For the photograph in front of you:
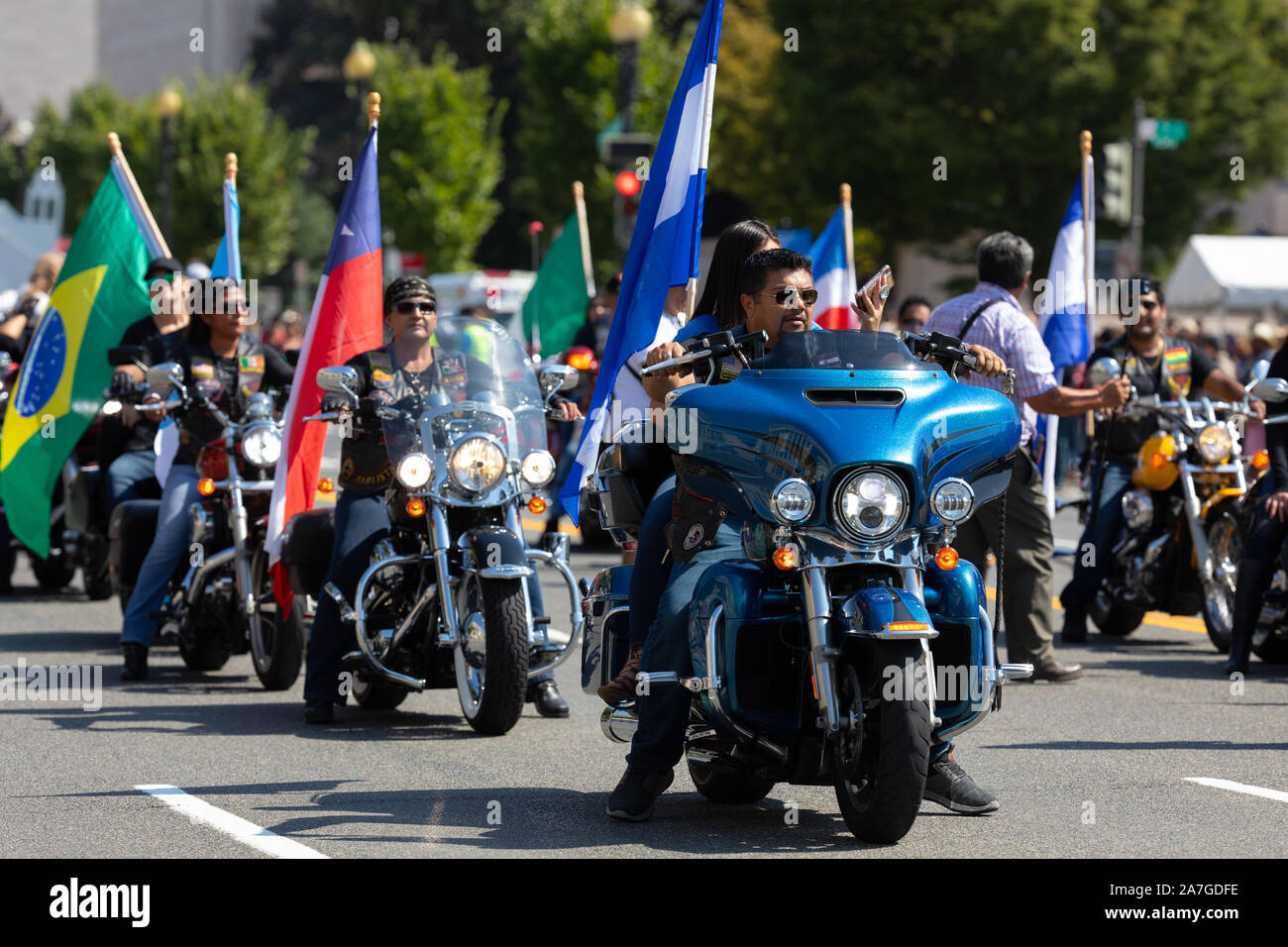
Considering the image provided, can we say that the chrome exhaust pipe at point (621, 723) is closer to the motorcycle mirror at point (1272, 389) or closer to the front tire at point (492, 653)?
the front tire at point (492, 653)

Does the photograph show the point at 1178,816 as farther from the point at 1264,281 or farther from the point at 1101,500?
the point at 1264,281

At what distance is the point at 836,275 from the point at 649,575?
911 centimetres

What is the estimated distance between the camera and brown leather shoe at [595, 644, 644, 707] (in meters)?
6.48

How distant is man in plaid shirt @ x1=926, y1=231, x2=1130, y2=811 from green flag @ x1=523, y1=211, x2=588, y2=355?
9.72 meters

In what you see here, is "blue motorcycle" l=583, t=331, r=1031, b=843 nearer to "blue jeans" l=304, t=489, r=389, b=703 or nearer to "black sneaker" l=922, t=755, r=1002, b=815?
"black sneaker" l=922, t=755, r=1002, b=815

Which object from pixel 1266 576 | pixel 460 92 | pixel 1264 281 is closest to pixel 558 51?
pixel 460 92

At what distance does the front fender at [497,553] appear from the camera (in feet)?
25.8

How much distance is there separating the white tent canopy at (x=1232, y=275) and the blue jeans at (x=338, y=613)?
23102mm

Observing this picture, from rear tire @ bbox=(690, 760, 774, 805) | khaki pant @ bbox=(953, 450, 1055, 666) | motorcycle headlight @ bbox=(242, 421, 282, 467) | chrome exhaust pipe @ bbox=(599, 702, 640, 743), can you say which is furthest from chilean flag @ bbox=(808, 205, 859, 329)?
chrome exhaust pipe @ bbox=(599, 702, 640, 743)

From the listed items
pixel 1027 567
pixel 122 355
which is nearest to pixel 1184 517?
pixel 1027 567

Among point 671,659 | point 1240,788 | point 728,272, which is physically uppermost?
point 728,272

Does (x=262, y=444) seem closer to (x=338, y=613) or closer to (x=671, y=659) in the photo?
(x=338, y=613)

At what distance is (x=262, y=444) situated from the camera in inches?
383
